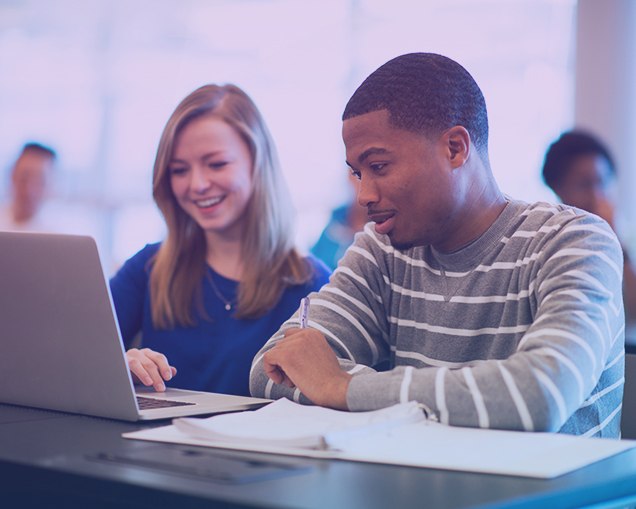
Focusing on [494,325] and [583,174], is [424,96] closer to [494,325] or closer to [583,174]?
[494,325]

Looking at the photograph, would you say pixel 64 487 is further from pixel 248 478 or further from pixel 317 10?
pixel 317 10

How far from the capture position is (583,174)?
314 centimetres

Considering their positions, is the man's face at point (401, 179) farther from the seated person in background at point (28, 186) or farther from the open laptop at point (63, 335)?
the seated person in background at point (28, 186)

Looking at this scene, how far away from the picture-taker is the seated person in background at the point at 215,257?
2174 millimetres

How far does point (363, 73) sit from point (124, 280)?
11.2 ft

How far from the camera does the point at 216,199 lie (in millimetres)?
2260

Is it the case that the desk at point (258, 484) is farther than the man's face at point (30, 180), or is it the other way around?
the man's face at point (30, 180)

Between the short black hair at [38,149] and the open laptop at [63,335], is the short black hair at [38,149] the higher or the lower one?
the higher one

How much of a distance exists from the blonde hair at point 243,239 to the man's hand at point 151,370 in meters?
0.59

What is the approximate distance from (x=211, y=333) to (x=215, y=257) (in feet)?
0.72

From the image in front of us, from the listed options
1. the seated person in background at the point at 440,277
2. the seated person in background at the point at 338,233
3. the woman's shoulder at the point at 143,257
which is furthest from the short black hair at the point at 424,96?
the seated person in background at the point at 338,233

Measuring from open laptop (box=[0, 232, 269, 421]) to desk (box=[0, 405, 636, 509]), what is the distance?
0.17m

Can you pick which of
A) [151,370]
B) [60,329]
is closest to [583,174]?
[151,370]

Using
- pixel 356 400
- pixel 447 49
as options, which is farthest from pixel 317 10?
pixel 356 400
